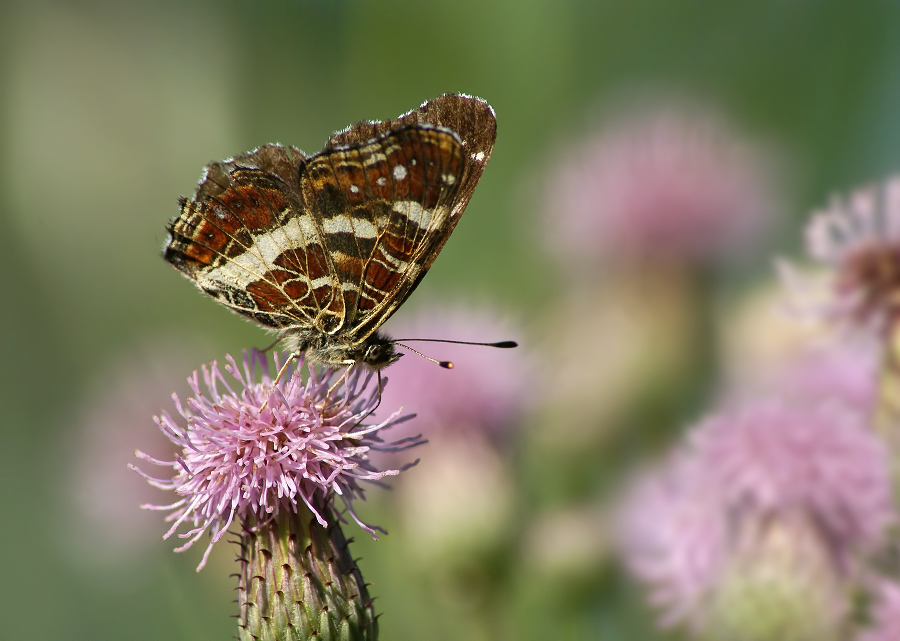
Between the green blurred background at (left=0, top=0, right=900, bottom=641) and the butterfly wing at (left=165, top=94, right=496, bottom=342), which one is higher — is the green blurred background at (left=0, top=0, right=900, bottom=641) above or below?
above

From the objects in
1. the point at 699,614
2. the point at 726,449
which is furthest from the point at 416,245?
the point at 699,614

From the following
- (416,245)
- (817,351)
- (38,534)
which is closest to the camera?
(416,245)

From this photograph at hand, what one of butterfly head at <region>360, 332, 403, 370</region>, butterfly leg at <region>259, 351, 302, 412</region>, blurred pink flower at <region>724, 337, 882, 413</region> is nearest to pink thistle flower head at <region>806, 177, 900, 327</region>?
blurred pink flower at <region>724, 337, 882, 413</region>

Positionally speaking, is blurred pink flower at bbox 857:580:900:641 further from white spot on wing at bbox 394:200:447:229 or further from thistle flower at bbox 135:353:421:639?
white spot on wing at bbox 394:200:447:229

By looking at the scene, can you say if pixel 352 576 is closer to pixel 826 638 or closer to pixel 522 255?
pixel 826 638

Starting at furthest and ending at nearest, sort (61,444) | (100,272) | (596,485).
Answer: (100,272) < (61,444) < (596,485)

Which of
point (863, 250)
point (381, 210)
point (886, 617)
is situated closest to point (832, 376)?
point (863, 250)

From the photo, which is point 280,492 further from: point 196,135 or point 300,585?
point 196,135
